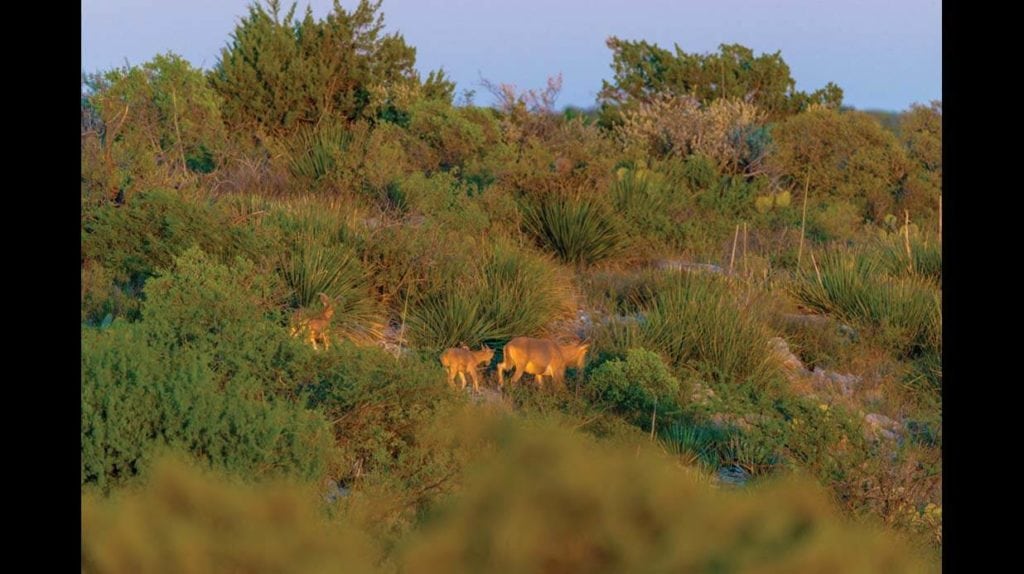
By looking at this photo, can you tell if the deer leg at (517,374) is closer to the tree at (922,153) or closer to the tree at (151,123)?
the tree at (151,123)

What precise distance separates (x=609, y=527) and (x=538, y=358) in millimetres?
4330

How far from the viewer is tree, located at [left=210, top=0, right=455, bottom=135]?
17234mm

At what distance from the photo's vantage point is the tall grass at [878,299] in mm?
9203

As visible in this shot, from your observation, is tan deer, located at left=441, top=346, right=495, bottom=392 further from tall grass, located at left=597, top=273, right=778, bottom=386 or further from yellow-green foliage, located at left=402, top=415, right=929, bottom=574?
yellow-green foliage, located at left=402, top=415, right=929, bottom=574

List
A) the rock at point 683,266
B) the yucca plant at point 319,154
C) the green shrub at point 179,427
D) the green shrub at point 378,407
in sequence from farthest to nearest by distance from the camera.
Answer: the yucca plant at point 319,154
the rock at point 683,266
the green shrub at point 378,407
the green shrub at point 179,427

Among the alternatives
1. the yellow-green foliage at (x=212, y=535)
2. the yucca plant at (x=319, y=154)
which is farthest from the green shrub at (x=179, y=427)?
the yucca plant at (x=319, y=154)

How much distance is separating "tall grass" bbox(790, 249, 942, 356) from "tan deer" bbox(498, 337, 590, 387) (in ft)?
10.7

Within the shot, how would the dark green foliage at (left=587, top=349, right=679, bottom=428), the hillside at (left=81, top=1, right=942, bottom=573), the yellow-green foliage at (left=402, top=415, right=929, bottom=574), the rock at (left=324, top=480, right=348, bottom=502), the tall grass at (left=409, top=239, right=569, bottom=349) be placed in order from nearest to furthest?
the yellow-green foliage at (left=402, top=415, right=929, bottom=574)
the hillside at (left=81, top=1, right=942, bottom=573)
the rock at (left=324, top=480, right=348, bottom=502)
the dark green foliage at (left=587, top=349, right=679, bottom=428)
the tall grass at (left=409, top=239, right=569, bottom=349)

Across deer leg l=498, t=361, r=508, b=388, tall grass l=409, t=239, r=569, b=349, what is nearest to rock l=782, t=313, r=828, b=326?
tall grass l=409, t=239, r=569, b=349

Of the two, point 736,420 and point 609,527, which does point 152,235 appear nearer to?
point 736,420

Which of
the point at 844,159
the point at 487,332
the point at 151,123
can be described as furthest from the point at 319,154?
the point at 844,159

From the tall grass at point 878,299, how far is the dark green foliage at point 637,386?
289 centimetres

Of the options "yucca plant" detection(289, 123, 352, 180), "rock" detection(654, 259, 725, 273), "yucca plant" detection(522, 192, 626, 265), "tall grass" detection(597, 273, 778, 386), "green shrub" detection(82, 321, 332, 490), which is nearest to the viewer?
"green shrub" detection(82, 321, 332, 490)

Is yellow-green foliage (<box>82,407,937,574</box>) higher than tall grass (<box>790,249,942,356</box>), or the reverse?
tall grass (<box>790,249,942,356</box>)
